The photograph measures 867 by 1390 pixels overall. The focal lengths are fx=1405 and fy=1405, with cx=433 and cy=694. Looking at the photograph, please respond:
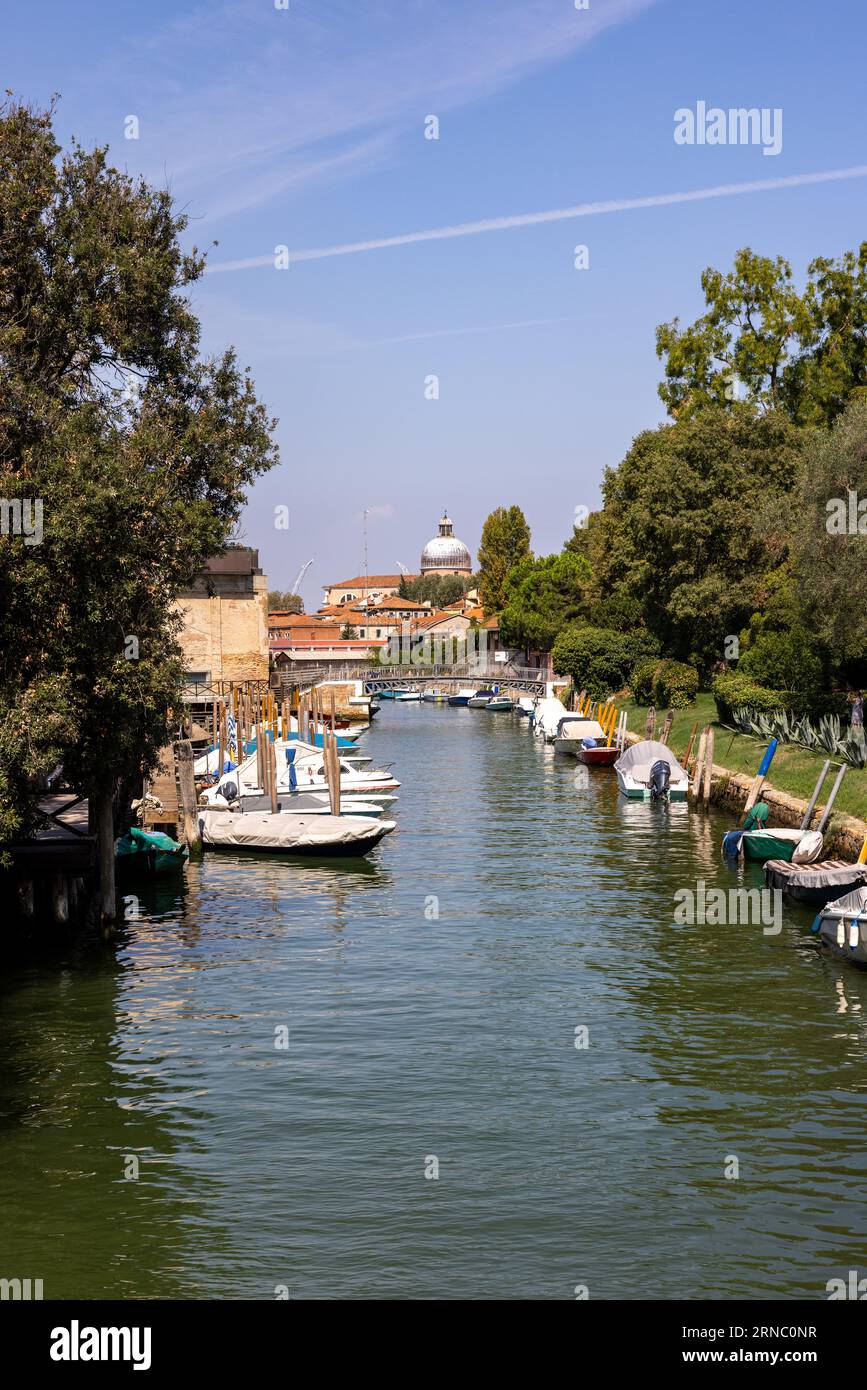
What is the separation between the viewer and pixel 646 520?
208 ft

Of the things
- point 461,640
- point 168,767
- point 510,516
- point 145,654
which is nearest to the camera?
point 145,654

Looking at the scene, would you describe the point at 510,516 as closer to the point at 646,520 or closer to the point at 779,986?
the point at 646,520

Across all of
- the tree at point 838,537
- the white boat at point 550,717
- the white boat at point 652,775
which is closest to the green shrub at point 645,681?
the white boat at point 550,717

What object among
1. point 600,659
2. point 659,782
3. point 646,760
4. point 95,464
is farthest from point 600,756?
point 95,464

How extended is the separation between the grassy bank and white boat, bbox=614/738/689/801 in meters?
1.64

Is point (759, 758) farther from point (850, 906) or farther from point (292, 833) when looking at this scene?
point (850, 906)

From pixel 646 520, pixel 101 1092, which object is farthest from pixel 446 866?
pixel 646 520

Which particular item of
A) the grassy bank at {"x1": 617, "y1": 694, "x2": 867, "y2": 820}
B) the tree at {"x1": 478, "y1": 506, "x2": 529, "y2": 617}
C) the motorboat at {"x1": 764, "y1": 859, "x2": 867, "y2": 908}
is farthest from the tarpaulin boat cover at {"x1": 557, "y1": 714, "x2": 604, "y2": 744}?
the tree at {"x1": 478, "y1": 506, "x2": 529, "y2": 617}

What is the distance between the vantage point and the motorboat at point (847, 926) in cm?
2500

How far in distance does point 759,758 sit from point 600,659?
38.3 metres

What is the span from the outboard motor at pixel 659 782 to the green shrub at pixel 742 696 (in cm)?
357

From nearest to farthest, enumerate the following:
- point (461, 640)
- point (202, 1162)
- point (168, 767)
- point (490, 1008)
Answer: point (202, 1162) → point (490, 1008) → point (168, 767) → point (461, 640)
